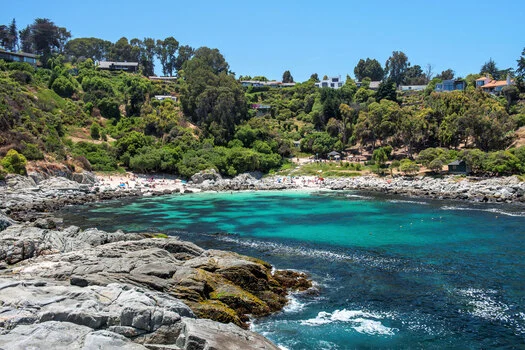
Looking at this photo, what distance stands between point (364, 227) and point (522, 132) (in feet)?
176

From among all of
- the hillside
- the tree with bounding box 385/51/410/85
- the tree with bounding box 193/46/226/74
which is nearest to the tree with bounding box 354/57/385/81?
the tree with bounding box 385/51/410/85

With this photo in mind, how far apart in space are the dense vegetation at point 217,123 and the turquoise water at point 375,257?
19211mm

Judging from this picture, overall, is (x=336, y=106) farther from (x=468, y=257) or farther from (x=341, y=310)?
(x=341, y=310)

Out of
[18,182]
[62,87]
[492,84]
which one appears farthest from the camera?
[492,84]

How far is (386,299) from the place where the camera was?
20.4 m

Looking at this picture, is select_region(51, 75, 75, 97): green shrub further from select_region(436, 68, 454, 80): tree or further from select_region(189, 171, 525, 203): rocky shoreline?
select_region(436, 68, 454, 80): tree

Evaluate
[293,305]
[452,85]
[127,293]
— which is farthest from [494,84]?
[127,293]

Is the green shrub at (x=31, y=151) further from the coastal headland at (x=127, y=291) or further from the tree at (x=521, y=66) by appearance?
the tree at (x=521, y=66)

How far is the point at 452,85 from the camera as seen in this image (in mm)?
108438

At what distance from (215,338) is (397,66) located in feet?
468

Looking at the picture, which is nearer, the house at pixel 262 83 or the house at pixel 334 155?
the house at pixel 334 155

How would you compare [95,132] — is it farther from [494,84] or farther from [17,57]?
[494,84]

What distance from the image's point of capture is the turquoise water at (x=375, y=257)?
1719 centimetres

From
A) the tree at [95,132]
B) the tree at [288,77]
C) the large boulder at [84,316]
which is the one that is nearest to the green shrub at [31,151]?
the tree at [95,132]
